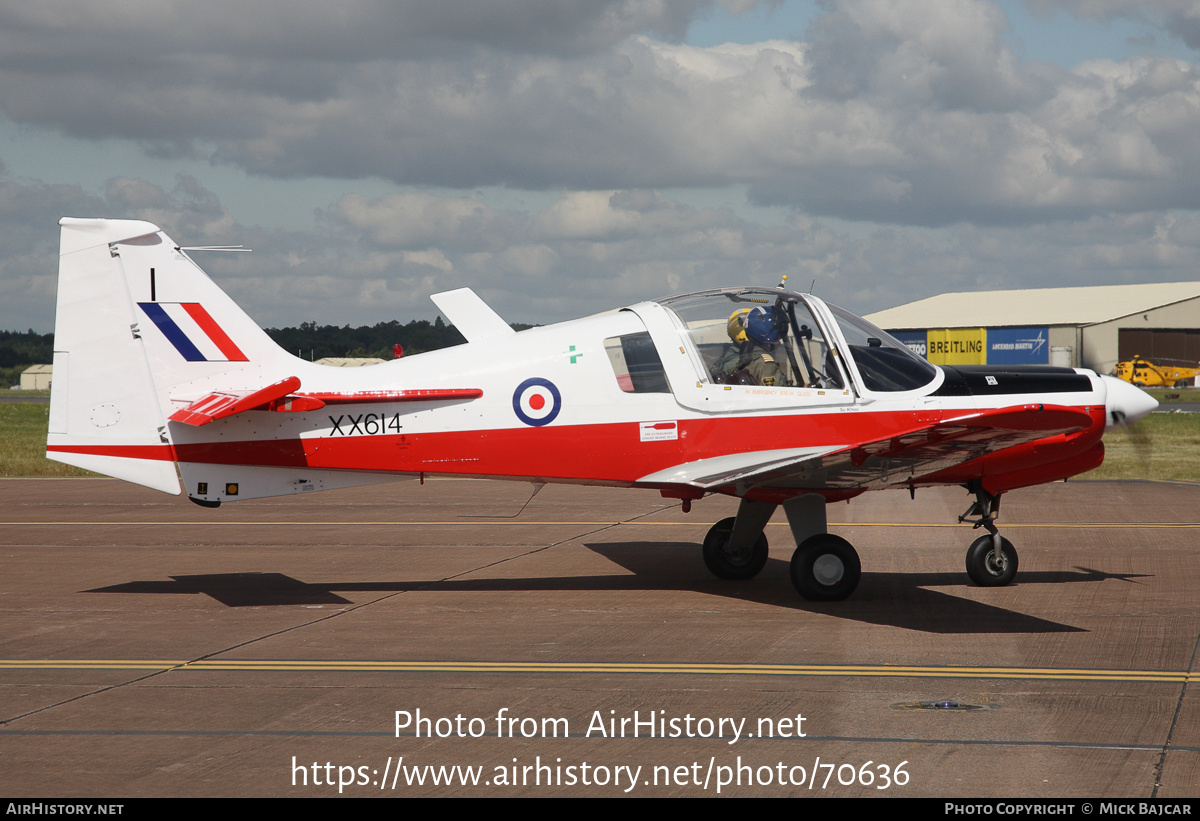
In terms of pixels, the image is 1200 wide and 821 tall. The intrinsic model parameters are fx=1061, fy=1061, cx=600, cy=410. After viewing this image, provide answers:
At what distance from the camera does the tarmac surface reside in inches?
205

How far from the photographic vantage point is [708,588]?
33.9 ft

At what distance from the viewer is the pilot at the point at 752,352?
9.48 meters

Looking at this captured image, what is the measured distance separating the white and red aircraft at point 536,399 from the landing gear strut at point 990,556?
14.7 inches

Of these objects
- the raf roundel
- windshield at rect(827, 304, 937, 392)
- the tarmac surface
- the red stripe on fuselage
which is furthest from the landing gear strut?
the raf roundel

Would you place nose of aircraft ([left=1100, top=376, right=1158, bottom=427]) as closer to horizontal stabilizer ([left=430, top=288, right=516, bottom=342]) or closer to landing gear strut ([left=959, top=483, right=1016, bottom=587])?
landing gear strut ([left=959, top=483, right=1016, bottom=587])

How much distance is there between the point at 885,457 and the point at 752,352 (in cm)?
163

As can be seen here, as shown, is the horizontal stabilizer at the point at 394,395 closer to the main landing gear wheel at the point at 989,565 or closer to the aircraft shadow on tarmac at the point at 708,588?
the aircraft shadow on tarmac at the point at 708,588

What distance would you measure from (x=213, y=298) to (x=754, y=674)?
5926 millimetres

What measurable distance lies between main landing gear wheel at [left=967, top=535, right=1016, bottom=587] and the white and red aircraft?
747 millimetres

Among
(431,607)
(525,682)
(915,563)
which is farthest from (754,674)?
(915,563)

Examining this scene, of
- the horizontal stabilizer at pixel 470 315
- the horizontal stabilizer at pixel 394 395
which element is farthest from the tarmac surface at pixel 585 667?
the horizontal stabilizer at pixel 470 315

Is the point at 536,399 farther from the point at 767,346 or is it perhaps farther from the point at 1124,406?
the point at 1124,406

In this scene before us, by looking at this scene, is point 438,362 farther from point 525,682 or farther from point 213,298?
point 525,682

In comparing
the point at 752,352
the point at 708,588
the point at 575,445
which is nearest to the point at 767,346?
the point at 752,352
